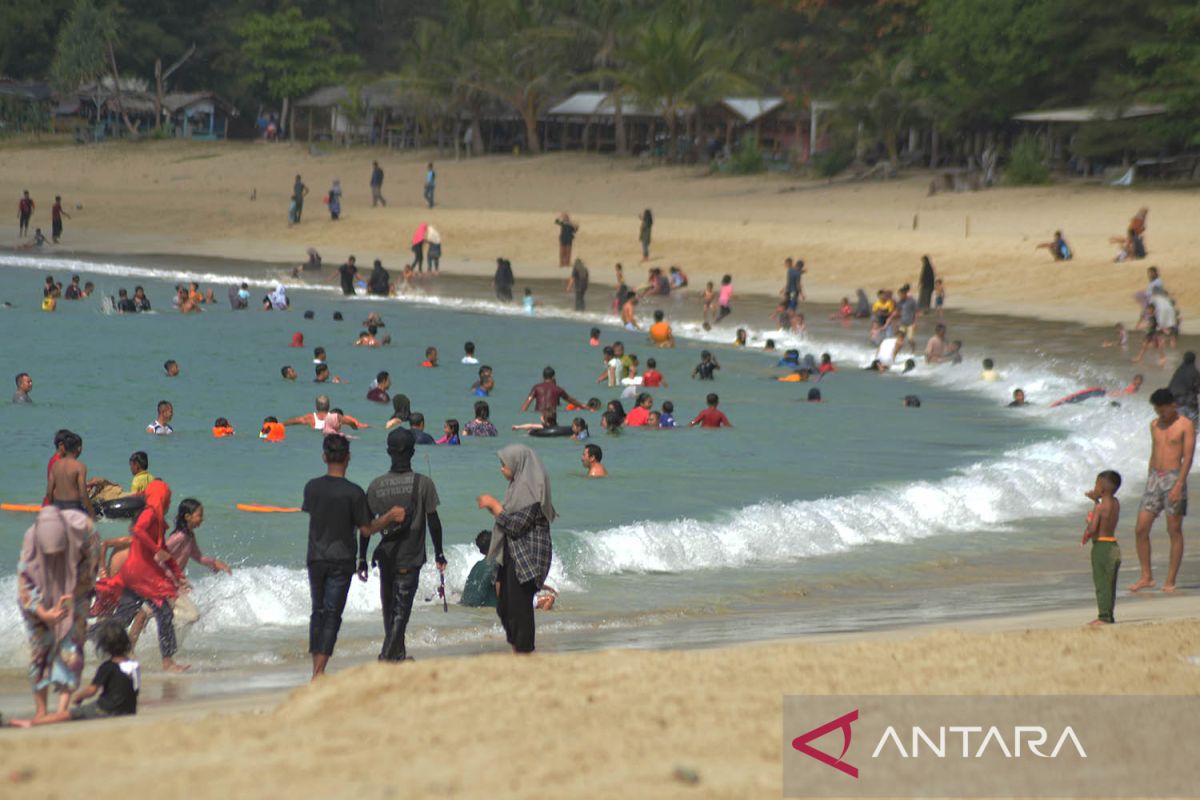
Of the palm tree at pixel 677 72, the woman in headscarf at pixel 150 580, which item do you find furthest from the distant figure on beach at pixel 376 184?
the woman in headscarf at pixel 150 580

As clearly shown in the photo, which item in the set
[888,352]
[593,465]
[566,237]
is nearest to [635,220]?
[566,237]

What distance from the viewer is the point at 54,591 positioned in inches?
349

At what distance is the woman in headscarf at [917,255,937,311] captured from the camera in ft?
113

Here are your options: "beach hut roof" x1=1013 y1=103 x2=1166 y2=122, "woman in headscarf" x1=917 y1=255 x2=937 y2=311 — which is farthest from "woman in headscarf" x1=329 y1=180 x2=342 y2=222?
"woman in headscarf" x1=917 y1=255 x2=937 y2=311

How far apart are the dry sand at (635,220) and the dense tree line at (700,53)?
272 cm

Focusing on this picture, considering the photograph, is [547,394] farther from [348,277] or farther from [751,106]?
[751,106]

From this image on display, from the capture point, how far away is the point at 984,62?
1935 inches

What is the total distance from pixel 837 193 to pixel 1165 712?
4321 centimetres

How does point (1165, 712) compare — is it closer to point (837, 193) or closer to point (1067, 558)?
point (1067, 558)

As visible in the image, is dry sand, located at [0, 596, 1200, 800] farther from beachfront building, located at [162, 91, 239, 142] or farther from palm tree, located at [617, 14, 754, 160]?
beachfront building, located at [162, 91, 239, 142]

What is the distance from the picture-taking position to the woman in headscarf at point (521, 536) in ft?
31.6

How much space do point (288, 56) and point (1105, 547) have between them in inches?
2806

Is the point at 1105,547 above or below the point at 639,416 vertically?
above

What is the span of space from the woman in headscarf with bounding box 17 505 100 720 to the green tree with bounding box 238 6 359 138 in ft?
230
